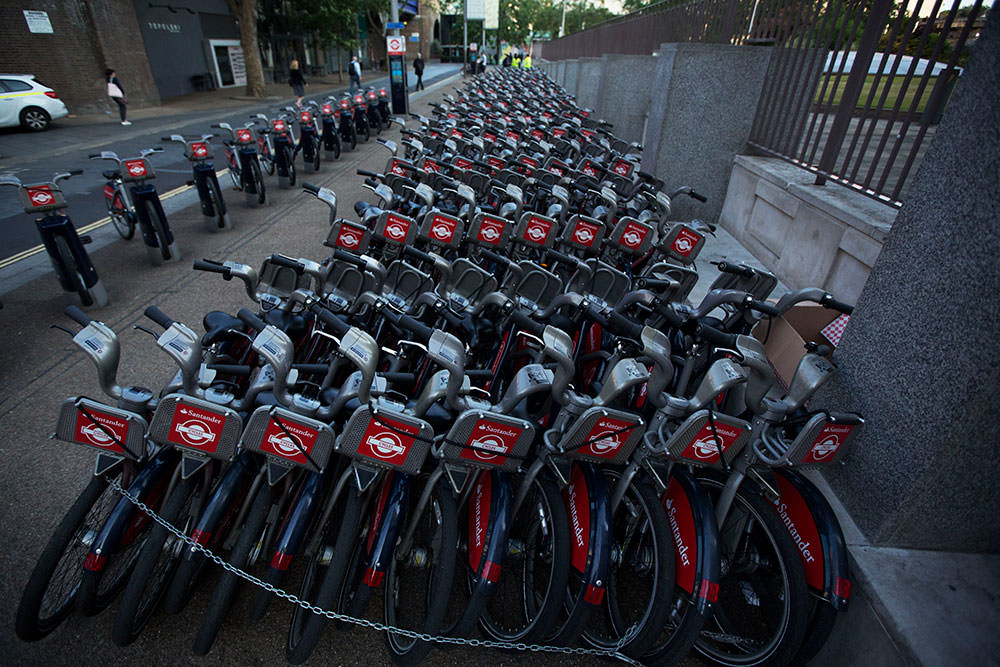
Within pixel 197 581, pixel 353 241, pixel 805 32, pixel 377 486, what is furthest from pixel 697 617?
pixel 805 32

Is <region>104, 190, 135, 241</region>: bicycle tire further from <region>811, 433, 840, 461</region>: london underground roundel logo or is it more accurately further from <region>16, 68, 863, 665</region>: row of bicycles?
<region>811, 433, 840, 461</region>: london underground roundel logo

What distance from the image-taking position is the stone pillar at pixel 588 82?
610 inches

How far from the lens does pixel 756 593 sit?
7.78ft

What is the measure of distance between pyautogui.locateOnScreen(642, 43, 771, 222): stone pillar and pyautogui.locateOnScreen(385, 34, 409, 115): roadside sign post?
9542 mm

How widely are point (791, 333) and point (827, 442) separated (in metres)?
1.11

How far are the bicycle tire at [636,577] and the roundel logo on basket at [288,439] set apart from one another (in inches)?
48.6

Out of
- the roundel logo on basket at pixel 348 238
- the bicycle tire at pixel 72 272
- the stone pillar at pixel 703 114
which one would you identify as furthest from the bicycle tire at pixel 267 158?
the roundel logo on basket at pixel 348 238

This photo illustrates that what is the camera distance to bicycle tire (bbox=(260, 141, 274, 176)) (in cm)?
882

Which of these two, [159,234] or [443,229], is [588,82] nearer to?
[159,234]

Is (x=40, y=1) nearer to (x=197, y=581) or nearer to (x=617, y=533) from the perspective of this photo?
(x=197, y=581)

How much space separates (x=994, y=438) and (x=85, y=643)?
3587 millimetres

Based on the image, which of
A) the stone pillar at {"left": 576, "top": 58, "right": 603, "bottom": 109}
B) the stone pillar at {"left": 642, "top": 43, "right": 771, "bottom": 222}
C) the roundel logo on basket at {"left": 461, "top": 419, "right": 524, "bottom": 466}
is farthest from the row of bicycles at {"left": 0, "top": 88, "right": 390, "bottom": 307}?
the stone pillar at {"left": 576, "top": 58, "right": 603, "bottom": 109}

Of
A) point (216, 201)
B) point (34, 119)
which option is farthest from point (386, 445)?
point (34, 119)

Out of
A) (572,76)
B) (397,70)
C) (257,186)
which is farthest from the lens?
(572,76)
